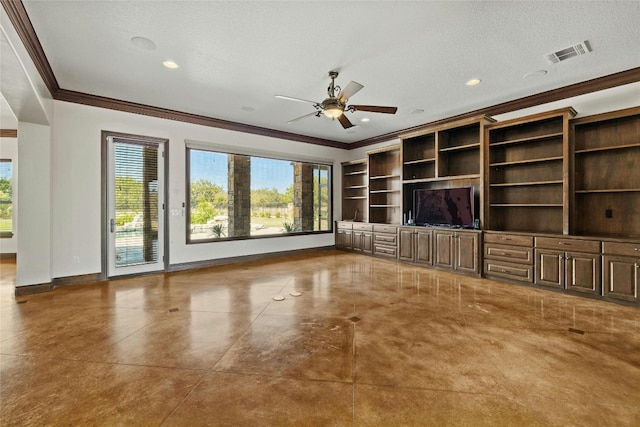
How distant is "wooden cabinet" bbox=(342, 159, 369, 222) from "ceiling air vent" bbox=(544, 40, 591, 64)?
15.9 feet

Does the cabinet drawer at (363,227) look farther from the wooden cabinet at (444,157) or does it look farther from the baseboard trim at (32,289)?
the baseboard trim at (32,289)

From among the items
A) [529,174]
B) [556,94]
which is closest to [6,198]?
[529,174]

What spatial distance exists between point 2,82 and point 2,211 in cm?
636

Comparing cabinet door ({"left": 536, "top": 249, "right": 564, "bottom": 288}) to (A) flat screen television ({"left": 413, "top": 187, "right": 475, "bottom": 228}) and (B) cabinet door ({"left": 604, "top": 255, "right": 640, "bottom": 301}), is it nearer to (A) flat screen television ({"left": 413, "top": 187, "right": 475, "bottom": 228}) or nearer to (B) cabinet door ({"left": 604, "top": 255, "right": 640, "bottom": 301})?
(B) cabinet door ({"left": 604, "top": 255, "right": 640, "bottom": 301})

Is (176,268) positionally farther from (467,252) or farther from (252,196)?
(467,252)

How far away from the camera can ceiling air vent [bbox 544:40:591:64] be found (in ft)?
10.7

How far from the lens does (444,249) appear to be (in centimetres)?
553

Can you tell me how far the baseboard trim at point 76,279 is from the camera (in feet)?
14.9

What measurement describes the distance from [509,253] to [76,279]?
23.0ft

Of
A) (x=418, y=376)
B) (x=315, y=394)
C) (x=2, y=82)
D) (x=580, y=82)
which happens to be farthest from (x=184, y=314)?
(x=580, y=82)

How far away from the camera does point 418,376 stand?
213 cm

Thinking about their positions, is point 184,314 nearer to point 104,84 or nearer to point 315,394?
point 315,394

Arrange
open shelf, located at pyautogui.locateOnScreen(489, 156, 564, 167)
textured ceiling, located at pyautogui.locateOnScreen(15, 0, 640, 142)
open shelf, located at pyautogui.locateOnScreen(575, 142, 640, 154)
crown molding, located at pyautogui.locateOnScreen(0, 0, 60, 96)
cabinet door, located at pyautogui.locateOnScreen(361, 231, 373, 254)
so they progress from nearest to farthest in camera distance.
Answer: crown molding, located at pyautogui.locateOnScreen(0, 0, 60, 96), textured ceiling, located at pyautogui.locateOnScreen(15, 0, 640, 142), open shelf, located at pyautogui.locateOnScreen(575, 142, 640, 154), open shelf, located at pyautogui.locateOnScreen(489, 156, 564, 167), cabinet door, located at pyautogui.locateOnScreen(361, 231, 373, 254)

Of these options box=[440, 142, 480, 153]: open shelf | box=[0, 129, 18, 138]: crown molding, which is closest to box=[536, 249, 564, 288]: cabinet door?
box=[440, 142, 480, 153]: open shelf
